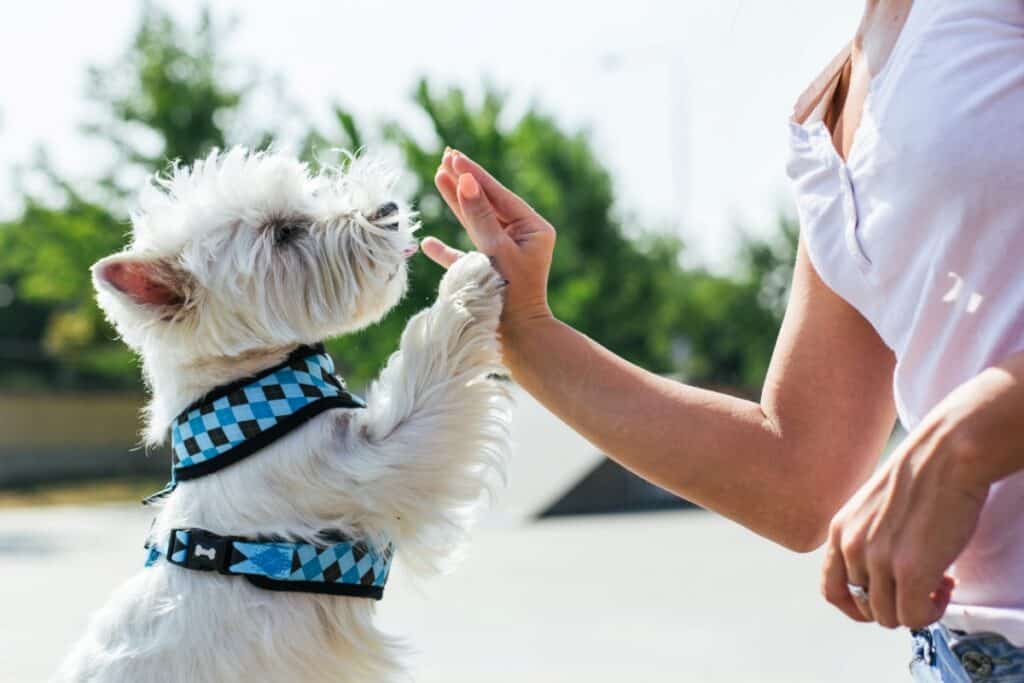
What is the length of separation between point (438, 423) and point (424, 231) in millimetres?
16349

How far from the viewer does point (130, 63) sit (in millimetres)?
25859

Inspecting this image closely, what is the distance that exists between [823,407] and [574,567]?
907 centimetres

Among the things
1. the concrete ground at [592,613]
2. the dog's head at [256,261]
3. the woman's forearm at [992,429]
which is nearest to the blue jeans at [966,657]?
the woman's forearm at [992,429]

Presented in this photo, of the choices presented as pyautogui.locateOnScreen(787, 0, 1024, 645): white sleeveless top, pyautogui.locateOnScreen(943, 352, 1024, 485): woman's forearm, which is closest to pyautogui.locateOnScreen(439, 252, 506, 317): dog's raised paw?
pyautogui.locateOnScreen(787, 0, 1024, 645): white sleeveless top

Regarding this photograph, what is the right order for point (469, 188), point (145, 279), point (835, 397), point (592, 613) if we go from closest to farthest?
1. point (835, 397)
2. point (469, 188)
3. point (145, 279)
4. point (592, 613)

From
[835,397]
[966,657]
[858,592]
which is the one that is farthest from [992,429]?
[835,397]

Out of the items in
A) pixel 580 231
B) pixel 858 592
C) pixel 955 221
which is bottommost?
pixel 580 231

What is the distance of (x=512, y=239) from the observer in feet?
7.56

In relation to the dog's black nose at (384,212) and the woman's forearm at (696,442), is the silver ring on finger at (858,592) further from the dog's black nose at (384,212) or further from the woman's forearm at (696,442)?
the dog's black nose at (384,212)

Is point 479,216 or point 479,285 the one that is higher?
point 479,216

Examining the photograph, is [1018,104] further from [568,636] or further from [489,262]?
[568,636]

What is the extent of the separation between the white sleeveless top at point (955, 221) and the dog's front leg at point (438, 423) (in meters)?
0.86

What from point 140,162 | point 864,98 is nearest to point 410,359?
point 864,98

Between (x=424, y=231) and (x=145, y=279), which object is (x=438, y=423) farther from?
(x=424, y=231)
